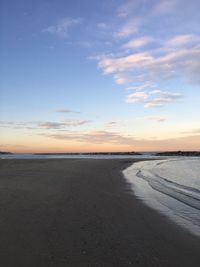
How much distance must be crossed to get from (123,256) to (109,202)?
6579 mm

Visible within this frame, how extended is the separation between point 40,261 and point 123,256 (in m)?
1.56

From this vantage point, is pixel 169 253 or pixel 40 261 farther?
pixel 169 253

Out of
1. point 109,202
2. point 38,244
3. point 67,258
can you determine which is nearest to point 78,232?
point 38,244

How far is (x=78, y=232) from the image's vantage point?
317 inches

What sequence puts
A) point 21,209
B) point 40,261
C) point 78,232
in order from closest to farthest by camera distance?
point 40,261
point 78,232
point 21,209

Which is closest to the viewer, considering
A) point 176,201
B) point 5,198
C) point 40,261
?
point 40,261

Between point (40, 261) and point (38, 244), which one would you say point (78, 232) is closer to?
point (38, 244)

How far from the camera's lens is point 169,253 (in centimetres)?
668

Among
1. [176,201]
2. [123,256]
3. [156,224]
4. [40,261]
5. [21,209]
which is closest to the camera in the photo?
[40,261]

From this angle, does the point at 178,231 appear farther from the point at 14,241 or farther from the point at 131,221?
the point at 14,241

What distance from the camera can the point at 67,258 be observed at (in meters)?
6.21

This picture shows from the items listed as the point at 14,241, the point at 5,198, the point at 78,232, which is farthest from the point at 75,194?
the point at 14,241

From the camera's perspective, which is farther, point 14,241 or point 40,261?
point 14,241

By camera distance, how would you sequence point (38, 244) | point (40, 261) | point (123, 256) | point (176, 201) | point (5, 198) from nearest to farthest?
point (40, 261)
point (123, 256)
point (38, 244)
point (5, 198)
point (176, 201)
